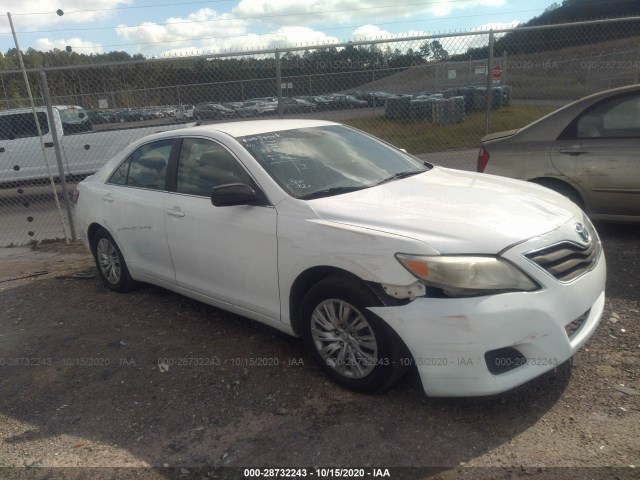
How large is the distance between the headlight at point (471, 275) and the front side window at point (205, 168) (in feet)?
4.88

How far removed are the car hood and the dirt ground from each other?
96cm

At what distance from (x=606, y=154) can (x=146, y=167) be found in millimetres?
4486

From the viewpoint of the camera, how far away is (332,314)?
123 inches

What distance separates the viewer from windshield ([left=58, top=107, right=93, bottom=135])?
10.0 metres

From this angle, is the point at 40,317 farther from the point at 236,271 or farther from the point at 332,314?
the point at 332,314

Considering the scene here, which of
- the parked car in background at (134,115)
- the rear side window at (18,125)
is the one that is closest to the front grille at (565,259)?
the parked car in background at (134,115)

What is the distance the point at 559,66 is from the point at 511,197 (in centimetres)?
1094

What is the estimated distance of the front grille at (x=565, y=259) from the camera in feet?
9.20

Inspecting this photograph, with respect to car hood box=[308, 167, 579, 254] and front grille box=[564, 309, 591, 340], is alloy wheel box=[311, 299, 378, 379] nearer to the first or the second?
car hood box=[308, 167, 579, 254]

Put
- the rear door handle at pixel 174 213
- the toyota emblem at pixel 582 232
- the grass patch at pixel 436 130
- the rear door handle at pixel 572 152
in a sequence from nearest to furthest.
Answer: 1. the toyota emblem at pixel 582 232
2. the rear door handle at pixel 174 213
3. the rear door handle at pixel 572 152
4. the grass patch at pixel 436 130

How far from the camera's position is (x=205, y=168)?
4074 millimetres

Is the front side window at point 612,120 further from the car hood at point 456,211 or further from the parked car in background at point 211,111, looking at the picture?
the parked car in background at point 211,111

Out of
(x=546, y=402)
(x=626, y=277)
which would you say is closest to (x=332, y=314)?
(x=546, y=402)

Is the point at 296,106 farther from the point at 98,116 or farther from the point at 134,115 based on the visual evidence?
the point at 98,116
